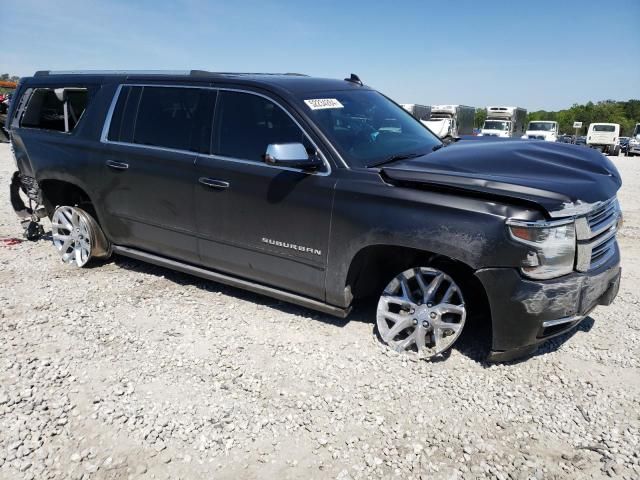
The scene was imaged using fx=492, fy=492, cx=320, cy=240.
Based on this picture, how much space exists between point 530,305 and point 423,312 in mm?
713

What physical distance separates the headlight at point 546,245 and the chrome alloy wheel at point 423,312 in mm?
551

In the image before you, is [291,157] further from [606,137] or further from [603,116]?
[603,116]

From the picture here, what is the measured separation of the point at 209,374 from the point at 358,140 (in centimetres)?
196

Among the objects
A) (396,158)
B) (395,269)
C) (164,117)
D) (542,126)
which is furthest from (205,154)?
(542,126)

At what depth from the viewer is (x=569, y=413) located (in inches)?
113

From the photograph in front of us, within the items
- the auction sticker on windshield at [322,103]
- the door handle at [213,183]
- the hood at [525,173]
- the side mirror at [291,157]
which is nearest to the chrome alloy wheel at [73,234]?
the door handle at [213,183]

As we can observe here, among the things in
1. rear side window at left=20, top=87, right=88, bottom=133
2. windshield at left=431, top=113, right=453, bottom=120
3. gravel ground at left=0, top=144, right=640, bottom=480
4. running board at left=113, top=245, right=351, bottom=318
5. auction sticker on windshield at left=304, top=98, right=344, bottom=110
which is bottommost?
gravel ground at left=0, top=144, right=640, bottom=480

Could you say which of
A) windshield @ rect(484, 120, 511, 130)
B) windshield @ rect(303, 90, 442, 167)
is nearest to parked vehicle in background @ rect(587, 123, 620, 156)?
windshield @ rect(484, 120, 511, 130)

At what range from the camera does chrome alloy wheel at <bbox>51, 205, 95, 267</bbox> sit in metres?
4.99

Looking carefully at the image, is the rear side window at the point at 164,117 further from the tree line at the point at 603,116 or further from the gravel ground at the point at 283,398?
the tree line at the point at 603,116

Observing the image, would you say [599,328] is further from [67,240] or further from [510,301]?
[67,240]

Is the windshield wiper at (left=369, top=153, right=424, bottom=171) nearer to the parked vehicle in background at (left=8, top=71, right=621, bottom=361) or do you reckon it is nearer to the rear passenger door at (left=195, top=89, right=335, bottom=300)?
the parked vehicle in background at (left=8, top=71, right=621, bottom=361)

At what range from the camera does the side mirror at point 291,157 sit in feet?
10.5

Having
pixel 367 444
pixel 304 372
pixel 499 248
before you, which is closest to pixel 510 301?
pixel 499 248
